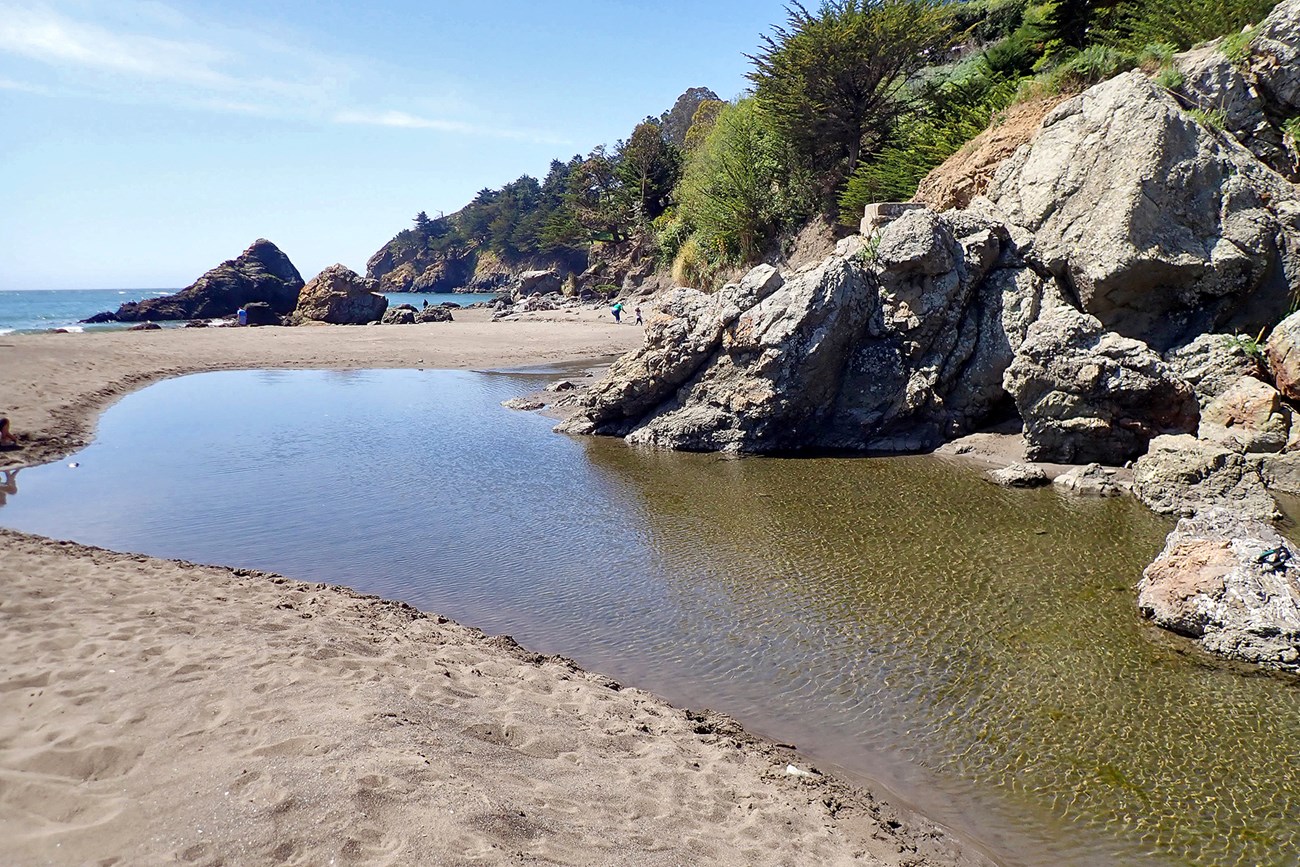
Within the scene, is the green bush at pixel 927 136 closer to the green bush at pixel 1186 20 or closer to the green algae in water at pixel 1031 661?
the green bush at pixel 1186 20

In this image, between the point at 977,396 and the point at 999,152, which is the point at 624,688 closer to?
the point at 977,396

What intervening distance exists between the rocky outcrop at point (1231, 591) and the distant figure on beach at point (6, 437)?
16.4m

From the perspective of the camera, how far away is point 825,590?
26.3 ft

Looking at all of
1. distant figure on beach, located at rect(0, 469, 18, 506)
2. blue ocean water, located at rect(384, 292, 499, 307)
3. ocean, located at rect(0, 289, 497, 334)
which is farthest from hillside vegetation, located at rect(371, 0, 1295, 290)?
→ blue ocean water, located at rect(384, 292, 499, 307)

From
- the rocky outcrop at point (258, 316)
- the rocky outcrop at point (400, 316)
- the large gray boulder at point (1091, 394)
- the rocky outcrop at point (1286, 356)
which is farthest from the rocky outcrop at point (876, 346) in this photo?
the rocky outcrop at point (258, 316)

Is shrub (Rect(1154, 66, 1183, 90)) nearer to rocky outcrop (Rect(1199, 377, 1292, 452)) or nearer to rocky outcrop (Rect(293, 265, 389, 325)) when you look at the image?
rocky outcrop (Rect(1199, 377, 1292, 452))

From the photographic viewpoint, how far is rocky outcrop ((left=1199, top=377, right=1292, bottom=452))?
436 inches

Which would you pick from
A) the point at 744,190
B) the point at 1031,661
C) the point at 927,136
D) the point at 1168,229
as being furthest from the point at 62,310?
the point at 1031,661

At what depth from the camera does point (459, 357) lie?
92.0ft

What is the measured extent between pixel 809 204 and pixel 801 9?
20.2 ft

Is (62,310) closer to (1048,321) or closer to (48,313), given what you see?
(48,313)

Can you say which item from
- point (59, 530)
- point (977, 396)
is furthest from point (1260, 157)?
point (59, 530)

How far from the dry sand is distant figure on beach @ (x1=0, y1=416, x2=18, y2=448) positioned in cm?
760

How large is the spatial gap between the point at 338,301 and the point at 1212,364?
37565mm
